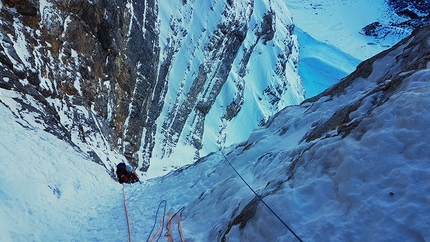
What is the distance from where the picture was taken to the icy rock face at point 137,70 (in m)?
10.2

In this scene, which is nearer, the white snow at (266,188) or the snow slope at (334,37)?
the white snow at (266,188)

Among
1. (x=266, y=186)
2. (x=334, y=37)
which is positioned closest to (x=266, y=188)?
(x=266, y=186)

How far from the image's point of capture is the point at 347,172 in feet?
11.8

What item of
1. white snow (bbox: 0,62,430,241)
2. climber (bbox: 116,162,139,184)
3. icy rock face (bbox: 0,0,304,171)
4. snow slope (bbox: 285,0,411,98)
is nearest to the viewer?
white snow (bbox: 0,62,430,241)

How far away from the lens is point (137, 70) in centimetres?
1600

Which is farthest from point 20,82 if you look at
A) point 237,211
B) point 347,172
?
point 347,172

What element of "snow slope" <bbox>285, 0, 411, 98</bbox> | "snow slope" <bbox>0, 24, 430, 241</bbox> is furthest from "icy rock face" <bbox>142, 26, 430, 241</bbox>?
"snow slope" <bbox>285, 0, 411, 98</bbox>

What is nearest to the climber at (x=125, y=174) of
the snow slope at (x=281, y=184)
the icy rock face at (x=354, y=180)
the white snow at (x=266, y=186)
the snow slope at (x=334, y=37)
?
the white snow at (x=266, y=186)

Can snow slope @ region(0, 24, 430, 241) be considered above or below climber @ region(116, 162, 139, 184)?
above

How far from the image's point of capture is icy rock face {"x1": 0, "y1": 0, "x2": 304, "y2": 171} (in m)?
10.2

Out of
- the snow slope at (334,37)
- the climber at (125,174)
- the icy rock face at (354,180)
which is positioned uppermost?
the icy rock face at (354,180)

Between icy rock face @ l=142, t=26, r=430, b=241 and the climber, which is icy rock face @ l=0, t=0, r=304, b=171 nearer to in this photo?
the climber

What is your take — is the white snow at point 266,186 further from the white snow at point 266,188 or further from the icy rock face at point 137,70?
the icy rock face at point 137,70

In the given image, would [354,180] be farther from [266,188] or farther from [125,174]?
[125,174]
